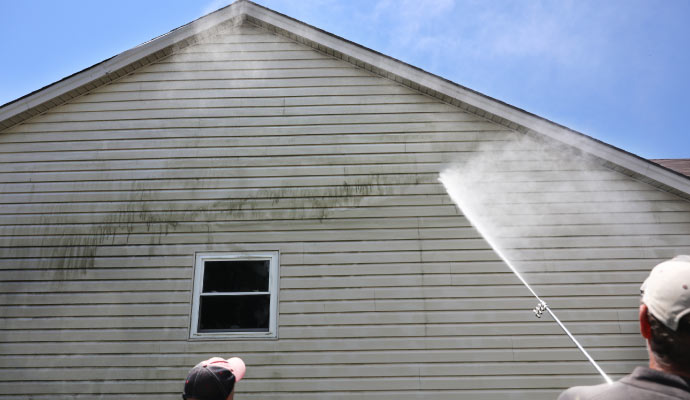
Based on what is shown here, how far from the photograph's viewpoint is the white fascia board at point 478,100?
6.92m

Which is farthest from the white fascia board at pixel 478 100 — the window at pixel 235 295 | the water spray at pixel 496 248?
the window at pixel 235 295

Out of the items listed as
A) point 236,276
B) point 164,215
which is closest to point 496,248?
point 236,276

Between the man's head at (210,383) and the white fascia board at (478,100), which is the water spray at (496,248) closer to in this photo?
the white fascia board at (478,100)

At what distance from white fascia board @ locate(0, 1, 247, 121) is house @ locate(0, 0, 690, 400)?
4 cm

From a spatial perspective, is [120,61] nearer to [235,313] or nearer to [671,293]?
[235,313]

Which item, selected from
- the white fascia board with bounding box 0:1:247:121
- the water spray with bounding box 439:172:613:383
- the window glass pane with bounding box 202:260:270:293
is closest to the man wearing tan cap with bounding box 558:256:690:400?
the water spray with bounding box 439:172:613:383

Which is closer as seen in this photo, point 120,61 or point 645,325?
point 645,325

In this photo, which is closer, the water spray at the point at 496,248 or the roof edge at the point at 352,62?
the water spray at the point at 496,248

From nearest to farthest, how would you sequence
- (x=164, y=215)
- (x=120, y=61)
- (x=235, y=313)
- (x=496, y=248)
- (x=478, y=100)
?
(x=235, y=313) < (x=496, y=248) < (x=164, y=215) < (x=478, y=100) < (x=120, y=61)

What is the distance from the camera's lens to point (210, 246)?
269 inches

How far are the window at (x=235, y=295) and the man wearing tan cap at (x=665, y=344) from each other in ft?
16.9

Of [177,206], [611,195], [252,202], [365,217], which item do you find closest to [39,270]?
[177,206]

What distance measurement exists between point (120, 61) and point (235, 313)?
434cm

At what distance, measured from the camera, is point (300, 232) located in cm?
686
